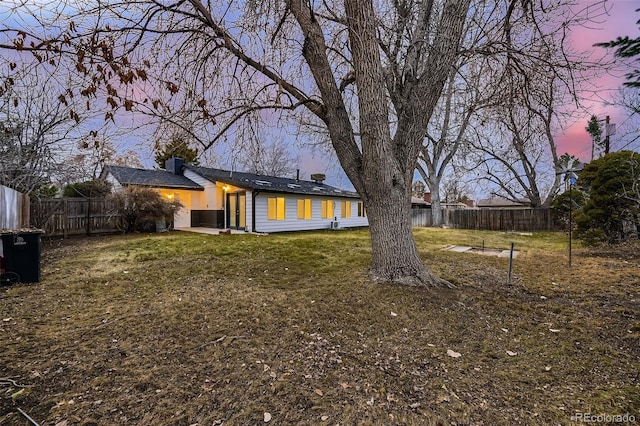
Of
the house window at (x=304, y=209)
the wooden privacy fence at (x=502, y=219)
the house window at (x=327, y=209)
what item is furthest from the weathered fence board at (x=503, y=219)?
the house window at (x=304, y=209)

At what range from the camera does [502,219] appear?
59.6ft

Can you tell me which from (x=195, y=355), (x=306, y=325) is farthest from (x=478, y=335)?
(x=195, y=355)

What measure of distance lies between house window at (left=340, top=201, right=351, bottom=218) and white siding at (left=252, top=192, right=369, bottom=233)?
256mm

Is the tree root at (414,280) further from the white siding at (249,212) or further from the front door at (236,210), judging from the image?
the front door at (236,210)

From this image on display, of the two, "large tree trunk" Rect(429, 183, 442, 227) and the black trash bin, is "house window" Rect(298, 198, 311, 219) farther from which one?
the black trash bin

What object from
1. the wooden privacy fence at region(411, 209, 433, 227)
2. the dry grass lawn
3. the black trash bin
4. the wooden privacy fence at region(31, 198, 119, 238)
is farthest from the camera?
the wooden privacy fence at region(411, 209, 433, 227)

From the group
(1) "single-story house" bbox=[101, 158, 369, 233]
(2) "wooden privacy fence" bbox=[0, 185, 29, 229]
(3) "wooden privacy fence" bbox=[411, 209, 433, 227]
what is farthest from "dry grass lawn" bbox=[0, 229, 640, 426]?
(3) "wooden privacy fence" bbox=[411, 209, 433, 227]

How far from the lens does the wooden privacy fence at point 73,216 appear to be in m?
10.2

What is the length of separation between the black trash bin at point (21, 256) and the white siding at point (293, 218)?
874 centimetres

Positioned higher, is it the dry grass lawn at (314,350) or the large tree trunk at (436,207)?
the large tree trunk at (436,207)

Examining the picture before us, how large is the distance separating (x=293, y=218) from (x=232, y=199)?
3132 millimetres

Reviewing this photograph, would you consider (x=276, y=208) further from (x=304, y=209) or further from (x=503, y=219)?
(x=503, y=219)

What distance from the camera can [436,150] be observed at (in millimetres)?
19047

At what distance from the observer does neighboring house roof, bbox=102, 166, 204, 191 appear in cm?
1326
